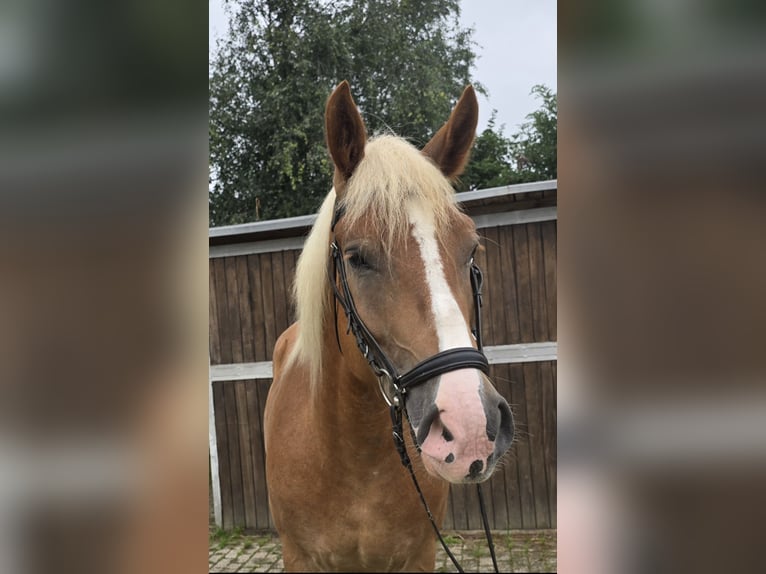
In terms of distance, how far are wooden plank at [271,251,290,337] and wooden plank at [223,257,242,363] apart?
0.20m

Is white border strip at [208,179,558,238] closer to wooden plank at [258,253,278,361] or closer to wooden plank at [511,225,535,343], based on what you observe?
wooden plank at [511,225,535,343]

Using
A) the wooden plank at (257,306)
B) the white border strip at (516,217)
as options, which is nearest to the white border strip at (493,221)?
the white border strip at (516,217)

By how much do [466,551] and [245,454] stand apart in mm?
1205

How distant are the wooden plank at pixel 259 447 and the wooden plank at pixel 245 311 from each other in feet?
0.58

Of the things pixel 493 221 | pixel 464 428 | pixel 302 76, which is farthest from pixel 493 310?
pixel 302 76

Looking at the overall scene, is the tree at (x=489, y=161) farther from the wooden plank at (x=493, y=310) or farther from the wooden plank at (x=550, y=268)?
the wooden plank at (x=493, y=310)

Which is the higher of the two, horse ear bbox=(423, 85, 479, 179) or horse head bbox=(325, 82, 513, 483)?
horse ear bbox=(423, 85, 479, 179)

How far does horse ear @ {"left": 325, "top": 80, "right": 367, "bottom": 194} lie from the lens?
1.17m

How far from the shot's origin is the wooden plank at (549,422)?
2084mm

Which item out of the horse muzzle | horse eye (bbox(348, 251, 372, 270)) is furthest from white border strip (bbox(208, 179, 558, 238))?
the horse muzzle
